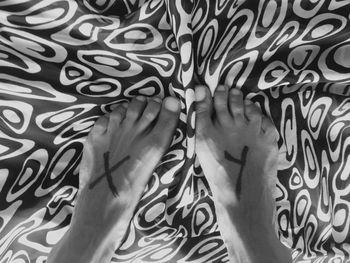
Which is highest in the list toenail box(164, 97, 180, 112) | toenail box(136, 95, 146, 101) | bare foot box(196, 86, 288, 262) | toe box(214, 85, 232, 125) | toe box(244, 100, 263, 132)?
toenail box(136, 95, 146, 101)

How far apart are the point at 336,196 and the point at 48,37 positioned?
1.99 feet

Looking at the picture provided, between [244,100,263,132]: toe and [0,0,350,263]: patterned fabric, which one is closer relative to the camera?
[0,0,350,263]: patterned fabric

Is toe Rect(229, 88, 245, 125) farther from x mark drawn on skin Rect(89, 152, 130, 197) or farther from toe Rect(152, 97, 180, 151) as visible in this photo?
x mark drawn on skin Rect(89, 152, 130, 197)

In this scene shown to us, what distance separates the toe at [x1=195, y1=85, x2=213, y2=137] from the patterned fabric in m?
0.02

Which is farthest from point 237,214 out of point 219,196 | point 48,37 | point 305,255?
point 48,37

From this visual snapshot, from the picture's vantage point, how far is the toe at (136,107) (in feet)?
2.55

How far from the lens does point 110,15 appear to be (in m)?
0.70

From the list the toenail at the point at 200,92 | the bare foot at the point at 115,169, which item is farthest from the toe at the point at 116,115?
the toenail at the point at 200,92

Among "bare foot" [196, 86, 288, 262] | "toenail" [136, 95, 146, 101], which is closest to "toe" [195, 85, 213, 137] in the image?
"bare foot" [196, 86, 288, 262]

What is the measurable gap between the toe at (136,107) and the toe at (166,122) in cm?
4

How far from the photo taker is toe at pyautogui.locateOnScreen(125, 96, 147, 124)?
30.6 inches

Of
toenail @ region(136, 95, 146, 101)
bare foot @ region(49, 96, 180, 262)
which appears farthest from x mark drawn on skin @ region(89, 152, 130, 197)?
toenail @ region(136, 95, 146, 101)

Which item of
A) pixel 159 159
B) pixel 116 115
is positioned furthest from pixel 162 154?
pixel 116 115

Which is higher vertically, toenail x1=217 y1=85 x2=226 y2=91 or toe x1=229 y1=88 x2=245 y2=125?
toenail x1=217 y1=85 x2=226 y2=91
